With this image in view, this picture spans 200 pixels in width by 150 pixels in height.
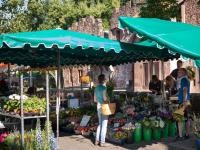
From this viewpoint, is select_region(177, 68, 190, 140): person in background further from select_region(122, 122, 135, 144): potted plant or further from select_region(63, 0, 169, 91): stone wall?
select_region(63, 0, 169, 91): stone wall

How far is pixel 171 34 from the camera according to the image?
10430 mm

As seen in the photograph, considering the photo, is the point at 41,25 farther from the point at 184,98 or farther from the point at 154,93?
the point at 184,98

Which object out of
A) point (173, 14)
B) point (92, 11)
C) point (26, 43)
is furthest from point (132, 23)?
point (92, 11)

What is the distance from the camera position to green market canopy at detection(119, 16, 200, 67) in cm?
958

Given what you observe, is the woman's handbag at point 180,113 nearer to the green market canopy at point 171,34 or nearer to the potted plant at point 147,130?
the potted plant at point 147,130

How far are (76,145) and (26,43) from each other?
3254 millimetres

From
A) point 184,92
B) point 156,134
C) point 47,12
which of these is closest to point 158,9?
point 156,134

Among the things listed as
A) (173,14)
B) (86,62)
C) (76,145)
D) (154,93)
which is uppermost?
(173,14)

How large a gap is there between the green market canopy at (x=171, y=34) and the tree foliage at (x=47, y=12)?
1815 cm

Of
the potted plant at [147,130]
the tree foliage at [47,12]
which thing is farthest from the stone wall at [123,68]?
the potted plant at [147,130]

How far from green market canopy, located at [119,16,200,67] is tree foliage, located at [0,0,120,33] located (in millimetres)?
18148

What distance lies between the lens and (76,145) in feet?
38.4

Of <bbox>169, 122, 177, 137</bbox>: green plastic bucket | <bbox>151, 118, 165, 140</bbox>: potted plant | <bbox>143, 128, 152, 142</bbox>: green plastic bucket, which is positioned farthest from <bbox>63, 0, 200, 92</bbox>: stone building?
<bbox>143, 128, 152, 142</bbox>: green plastic bucket

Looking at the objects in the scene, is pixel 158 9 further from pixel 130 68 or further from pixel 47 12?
pixel 47 12
